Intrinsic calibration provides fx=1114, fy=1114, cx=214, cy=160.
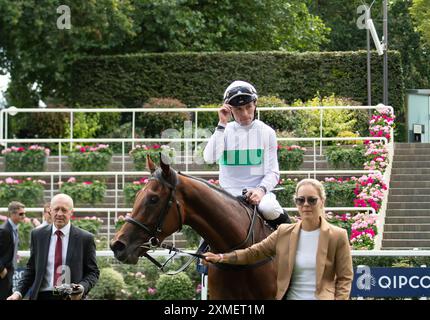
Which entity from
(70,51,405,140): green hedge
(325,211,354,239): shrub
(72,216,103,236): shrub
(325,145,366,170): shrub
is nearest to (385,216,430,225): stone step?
(325,145,366,170): shrub

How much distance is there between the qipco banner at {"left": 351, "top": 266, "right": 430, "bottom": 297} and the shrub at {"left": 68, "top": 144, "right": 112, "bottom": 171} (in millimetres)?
8769

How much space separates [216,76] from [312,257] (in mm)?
25731

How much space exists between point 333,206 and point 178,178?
12006 mm

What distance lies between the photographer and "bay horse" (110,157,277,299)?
7.63 m

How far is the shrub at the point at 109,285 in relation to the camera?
1484 cm

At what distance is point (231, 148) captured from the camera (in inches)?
342

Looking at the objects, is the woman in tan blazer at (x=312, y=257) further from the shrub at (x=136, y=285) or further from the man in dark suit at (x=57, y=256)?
the shrub at (x=136, y=285)

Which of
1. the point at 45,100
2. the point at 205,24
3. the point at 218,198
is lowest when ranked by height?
the point at 218,198

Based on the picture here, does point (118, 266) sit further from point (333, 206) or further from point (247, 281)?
point (247, 281)

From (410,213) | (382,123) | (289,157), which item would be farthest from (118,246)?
(410,213)

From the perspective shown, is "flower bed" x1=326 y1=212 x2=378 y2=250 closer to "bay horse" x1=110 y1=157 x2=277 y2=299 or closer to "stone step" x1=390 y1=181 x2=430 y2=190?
"stone step" x1=390 y1=181 x2=430 y2=190

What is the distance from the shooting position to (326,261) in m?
6.44

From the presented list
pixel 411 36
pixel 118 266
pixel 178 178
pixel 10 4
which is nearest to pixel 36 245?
pixel 178 178

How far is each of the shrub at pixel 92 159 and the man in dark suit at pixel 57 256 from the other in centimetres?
1241
